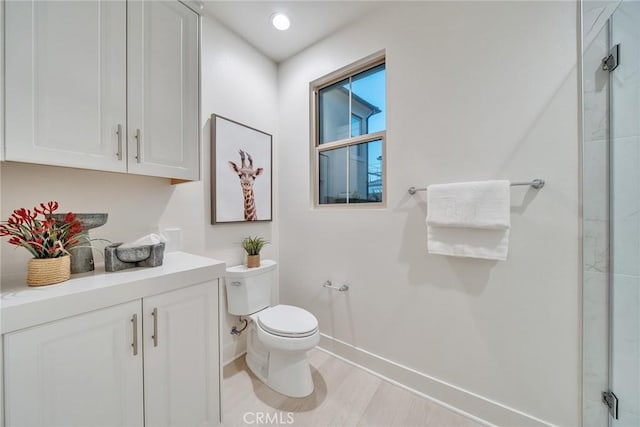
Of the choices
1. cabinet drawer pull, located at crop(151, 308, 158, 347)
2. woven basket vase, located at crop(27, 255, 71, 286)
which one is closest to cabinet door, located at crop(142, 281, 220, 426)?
cabinet drawer pull, located at crop(151, 308, 158, 347)

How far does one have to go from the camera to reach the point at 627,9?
99 centimetres

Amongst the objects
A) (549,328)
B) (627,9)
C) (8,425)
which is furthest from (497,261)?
(8,425)

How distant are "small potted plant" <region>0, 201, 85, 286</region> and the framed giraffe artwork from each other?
0.82 meters

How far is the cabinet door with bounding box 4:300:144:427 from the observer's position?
724 millimetres

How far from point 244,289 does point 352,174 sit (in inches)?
46.9

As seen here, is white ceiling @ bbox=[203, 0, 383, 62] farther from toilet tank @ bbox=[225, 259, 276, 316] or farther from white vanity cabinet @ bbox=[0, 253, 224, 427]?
toilet tank @ bbox=[225, 259, 276, 316]

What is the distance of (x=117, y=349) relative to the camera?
0.90 metres

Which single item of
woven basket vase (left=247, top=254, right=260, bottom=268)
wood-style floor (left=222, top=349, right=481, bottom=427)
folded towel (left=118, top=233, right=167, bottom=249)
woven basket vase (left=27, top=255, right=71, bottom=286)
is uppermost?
folded towel (left=118, top=233, right=167, bottom=249)

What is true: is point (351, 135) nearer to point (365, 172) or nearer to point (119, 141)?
point (365, 172)

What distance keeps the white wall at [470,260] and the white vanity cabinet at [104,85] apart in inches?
43.6

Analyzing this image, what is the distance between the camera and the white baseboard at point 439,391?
1.24 meters

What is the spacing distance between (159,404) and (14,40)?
1.45m

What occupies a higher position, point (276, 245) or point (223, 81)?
point (223, 81)

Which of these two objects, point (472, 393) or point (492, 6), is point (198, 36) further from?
point (472, 393)
